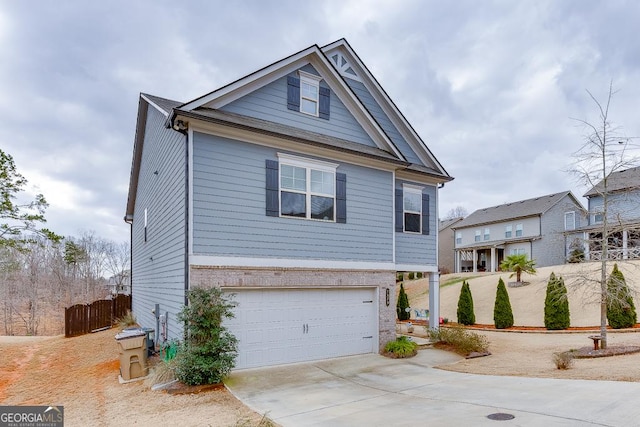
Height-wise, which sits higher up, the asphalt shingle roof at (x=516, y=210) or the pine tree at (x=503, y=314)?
the asphalt shingle roof at (x=516, y=210)

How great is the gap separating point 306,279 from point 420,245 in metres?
5.25

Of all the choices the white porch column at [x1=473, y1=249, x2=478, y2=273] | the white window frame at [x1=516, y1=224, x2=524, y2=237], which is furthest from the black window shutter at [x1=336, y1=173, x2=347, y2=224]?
the white porch column at [x1=473, y1=249, x2=478, y2=273]

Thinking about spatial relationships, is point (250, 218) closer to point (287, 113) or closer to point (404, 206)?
point (287, 113)

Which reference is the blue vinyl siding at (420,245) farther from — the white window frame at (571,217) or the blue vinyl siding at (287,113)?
the white window frame at (571,217)

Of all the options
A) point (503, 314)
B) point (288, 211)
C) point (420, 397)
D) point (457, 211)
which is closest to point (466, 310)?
point (503, 314)

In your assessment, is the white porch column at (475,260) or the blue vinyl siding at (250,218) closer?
the blue vinyl siding at (250,218)

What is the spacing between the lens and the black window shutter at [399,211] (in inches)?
538

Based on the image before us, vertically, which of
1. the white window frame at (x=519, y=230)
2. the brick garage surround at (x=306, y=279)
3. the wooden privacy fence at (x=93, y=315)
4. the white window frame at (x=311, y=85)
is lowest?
the wooden privacy fence at (x=93, y=315)

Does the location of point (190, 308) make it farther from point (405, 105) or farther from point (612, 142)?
point (405, 105)

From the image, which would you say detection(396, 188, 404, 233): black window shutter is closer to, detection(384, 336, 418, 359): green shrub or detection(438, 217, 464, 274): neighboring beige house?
detection(384, 336, 418, 359): green shrub

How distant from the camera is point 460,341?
486 inches

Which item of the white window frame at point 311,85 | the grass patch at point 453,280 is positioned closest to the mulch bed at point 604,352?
the white window frame at point 311,85

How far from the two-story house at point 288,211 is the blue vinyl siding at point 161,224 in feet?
0.19

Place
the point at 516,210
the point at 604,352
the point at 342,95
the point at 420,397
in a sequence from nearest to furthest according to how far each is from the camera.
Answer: the point at 420,397, the point at 604,352, the point at 342,95, the point at 516,210
